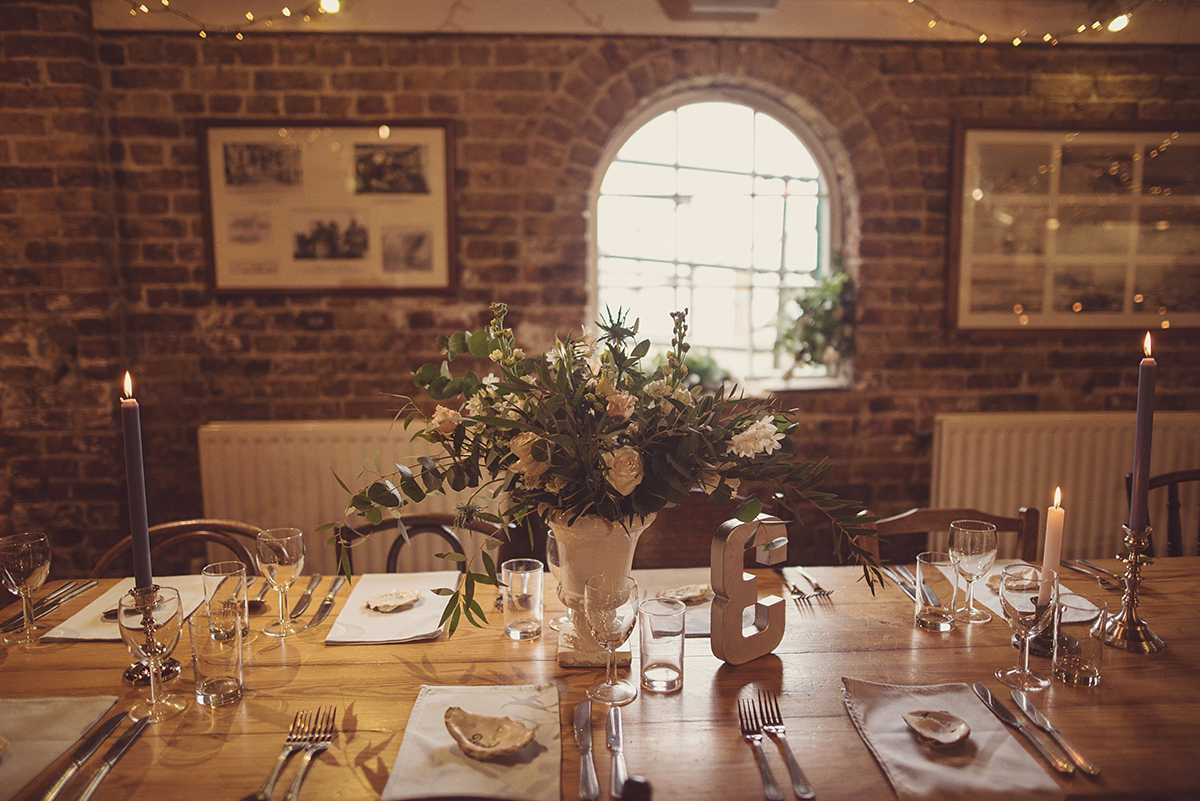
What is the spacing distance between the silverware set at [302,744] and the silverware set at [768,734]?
602 mm

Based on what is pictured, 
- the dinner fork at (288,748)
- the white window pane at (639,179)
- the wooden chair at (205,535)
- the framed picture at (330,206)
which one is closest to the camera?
the dinner fork at (288,748)

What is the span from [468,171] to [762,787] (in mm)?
2378

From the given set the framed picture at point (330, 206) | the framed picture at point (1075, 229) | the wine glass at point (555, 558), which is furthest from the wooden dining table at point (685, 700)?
the framed picture at point (1075, 229)

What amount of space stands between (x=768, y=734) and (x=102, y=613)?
4.27 feet

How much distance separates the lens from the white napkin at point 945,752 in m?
1.02

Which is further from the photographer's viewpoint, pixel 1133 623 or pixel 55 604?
pixel 55 604

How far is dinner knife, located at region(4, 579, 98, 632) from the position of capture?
1.52 meters

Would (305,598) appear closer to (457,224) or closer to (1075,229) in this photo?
(457,224)

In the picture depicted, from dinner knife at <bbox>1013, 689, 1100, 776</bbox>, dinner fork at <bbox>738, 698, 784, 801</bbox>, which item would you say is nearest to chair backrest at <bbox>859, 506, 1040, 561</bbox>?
dinner knife at <bbox>1013, 689, 1100, 776</bbox>

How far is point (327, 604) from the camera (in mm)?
1622

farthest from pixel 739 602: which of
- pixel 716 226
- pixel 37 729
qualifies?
pixel 716 226

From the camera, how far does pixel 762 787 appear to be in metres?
1.03

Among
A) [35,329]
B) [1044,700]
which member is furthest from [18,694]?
[35,329]

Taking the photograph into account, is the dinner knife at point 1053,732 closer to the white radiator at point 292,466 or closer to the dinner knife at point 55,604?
the dinner knife at point 55,604
